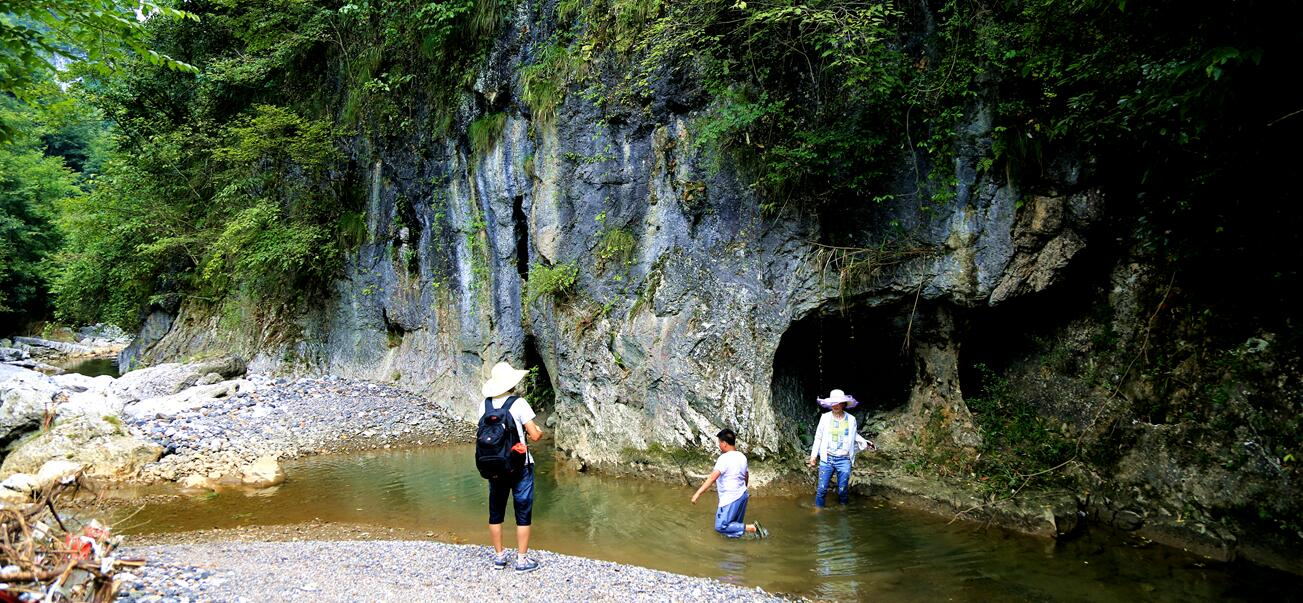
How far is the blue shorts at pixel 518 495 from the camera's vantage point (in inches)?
227

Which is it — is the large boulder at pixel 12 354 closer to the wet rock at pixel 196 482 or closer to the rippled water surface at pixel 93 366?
the rippled water surface at pixel 93 366

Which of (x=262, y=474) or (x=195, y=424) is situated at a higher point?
(x=195, y=424)

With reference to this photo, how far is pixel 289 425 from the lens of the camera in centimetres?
1350

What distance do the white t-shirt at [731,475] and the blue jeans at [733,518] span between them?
0.21 feet

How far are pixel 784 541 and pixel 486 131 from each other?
9812 millimetres

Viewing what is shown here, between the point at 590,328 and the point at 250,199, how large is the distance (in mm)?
13334

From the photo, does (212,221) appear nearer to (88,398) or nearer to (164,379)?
(164,379)

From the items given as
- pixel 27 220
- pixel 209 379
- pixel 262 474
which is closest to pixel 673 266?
pixel 262 474

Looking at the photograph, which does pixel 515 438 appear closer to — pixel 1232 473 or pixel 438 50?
pixel 1232 473

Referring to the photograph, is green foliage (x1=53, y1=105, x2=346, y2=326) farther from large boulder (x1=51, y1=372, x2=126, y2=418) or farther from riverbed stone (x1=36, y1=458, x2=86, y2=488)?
riverbed stone (x1=36, y1=458, x2=86, y2=488)

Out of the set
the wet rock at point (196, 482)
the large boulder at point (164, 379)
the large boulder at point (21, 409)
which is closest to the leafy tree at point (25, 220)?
the large boulder at point (164, 379)

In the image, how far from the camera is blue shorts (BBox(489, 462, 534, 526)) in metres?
5.77

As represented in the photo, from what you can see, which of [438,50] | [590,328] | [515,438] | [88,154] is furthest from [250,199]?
[88,154]

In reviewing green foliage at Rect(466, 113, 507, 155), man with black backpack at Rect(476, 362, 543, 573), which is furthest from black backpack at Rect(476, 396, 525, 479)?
green foliage at Rect(466, 113, 507, 155)
